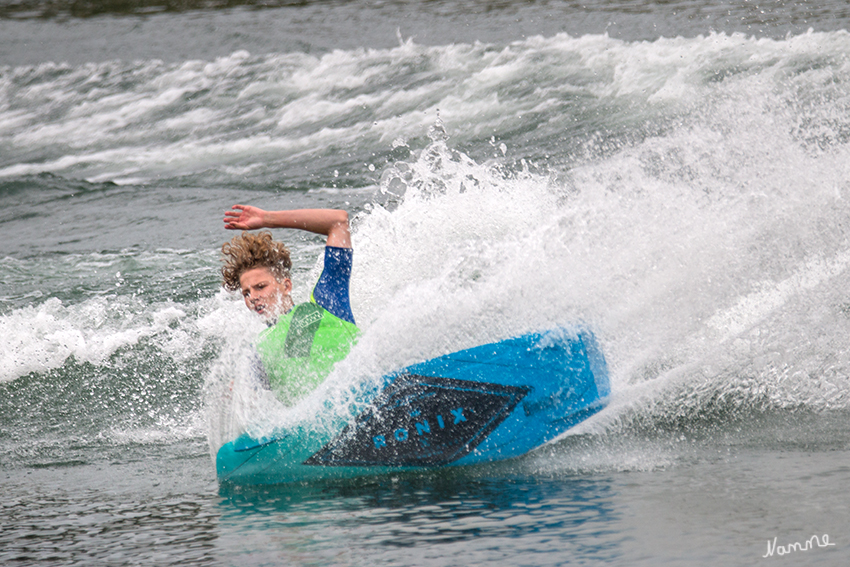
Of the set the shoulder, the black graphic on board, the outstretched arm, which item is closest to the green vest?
the shoulder

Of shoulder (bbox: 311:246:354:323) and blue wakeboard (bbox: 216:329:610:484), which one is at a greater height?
shoulder (bbox: 311:246:354:323)

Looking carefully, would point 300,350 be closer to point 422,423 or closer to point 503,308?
point 422,423

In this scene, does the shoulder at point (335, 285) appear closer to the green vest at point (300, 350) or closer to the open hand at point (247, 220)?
the green vest at point (300, 350)

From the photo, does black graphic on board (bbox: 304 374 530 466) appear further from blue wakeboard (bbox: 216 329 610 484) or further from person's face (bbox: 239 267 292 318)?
person's face (bbox: 239 267 292 318)

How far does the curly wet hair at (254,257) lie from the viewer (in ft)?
13.2

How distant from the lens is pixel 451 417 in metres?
3.90

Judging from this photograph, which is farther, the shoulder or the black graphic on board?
the shoulder

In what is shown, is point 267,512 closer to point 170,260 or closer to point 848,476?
point 848,476

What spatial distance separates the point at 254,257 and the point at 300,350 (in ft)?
1.50

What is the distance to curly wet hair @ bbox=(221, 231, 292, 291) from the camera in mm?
4020

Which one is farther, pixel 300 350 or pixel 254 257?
pixel 254 257

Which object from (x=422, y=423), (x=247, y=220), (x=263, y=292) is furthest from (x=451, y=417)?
(x=247, y=220)

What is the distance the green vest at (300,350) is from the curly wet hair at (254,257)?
28cm

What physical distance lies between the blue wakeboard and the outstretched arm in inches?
25.7
